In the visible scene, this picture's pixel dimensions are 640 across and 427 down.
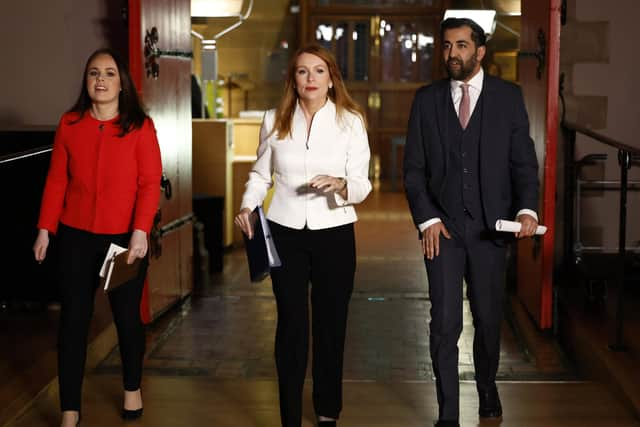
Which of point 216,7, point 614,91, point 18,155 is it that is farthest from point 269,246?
point 216,7

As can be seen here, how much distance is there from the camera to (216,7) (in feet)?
30.1

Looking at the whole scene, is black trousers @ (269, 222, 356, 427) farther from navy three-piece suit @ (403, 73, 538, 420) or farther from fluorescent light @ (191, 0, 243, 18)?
fluorescent light @ (191, 0, 243, 18)

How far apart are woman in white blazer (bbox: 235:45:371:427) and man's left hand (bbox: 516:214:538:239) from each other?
1.88ft

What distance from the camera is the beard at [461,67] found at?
371cm

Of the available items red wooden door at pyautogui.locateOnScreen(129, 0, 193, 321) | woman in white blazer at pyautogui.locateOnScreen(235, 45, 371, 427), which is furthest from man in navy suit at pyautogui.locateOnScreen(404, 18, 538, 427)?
red wooden door at pyautogui.locateOnScreen(129, 0, 193, 321)

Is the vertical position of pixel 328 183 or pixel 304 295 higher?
pixel 328 183

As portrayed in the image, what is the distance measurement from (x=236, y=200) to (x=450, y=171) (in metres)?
5.18

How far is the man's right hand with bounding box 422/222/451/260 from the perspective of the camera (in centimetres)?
378

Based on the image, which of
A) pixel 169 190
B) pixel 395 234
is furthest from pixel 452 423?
pixel 395 234

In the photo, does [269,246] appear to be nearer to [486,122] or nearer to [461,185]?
[461,185]

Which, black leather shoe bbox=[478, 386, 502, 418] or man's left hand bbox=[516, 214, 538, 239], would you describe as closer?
man's left hand bbox=[516, 214, 538, 239]

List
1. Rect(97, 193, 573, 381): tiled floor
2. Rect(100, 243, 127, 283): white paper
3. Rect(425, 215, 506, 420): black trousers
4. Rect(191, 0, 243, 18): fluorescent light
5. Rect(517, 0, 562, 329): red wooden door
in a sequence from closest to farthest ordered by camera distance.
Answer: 1. Rect(100, 243, 127, 283): white paper
2. Rect(425, 215, 506, 420): black trousers
3. Rect(97, 193, 573, 381): tiled floor
4. Rect(517, 0, 562, 329): red wooden door
5. Rect(191, 0, 243, 18): fluorescent light

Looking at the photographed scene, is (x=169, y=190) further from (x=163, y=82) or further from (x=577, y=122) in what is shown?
(x=577, y=122)

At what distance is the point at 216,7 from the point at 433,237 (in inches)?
231
